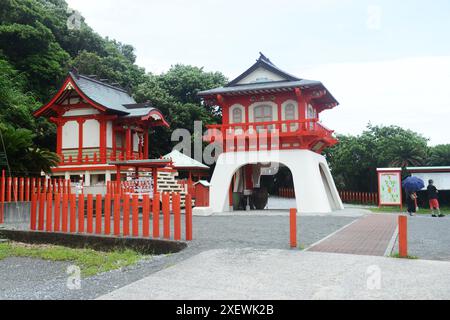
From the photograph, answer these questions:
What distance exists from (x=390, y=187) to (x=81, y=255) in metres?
18.9

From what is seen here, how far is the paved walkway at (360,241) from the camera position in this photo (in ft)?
26.5

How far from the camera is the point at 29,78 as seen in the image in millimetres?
31219

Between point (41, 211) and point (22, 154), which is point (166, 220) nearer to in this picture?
point (41, 211)

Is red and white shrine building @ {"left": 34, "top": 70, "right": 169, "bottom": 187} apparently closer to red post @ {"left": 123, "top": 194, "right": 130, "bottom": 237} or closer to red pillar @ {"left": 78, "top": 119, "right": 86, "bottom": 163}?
red pillar @ {"left": 78, "top": 119, "right": 86, "bottom": 163}

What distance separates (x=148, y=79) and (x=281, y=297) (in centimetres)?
3458

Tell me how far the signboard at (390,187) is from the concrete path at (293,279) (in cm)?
1678

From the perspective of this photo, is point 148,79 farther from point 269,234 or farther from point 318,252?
point 318,252

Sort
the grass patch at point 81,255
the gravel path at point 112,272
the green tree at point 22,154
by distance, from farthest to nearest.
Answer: the green tree at point 22,154, the grass patch at point 81,255, the gravel path at point 112,272

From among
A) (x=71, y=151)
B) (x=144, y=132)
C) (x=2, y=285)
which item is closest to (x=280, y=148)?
(x=144, y=132)

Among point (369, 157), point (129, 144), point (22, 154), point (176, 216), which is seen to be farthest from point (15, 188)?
point (369, 157)

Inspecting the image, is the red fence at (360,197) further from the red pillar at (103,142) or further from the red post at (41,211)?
the red post at (41,211)

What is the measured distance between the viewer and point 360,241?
9352mm

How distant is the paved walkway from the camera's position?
8.08 metres

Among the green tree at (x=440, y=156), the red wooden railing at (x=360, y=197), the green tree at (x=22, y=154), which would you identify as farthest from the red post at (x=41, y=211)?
the green tree at (x=440, y=156)
